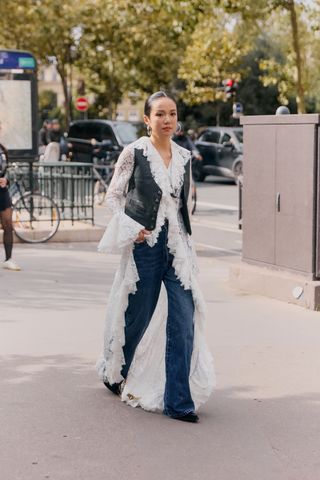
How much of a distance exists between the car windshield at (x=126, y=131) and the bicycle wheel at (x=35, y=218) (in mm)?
14913

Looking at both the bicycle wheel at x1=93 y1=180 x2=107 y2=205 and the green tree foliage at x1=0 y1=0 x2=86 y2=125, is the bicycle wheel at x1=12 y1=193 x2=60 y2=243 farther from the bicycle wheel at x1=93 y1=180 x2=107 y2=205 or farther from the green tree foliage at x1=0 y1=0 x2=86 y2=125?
the green tree foliage at x1=0 y1=0 x2=86 y2=125

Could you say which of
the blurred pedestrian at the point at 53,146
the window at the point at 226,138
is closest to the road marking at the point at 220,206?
the blurred pedestrian at the point at 53,146

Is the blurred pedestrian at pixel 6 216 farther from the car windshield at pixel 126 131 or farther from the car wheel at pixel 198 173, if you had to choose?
the car wheel at pixel 198 173

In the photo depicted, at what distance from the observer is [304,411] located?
6062 mm

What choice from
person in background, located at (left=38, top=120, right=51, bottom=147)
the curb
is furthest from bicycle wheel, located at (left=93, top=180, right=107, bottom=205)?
the curb

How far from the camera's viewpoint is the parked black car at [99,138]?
3069 centimetres

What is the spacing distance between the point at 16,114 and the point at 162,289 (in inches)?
433

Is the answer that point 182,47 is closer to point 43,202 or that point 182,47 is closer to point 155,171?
point 43,202

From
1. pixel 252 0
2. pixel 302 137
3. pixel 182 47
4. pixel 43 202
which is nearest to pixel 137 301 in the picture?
pixel 302 137

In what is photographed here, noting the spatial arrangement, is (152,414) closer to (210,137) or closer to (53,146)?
(53,146)

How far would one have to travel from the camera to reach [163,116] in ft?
19.7

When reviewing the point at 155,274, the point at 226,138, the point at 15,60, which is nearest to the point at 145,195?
the point at 155,274

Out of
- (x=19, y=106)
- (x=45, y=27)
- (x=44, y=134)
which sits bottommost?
(x=44, y=134)

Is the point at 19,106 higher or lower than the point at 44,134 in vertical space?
higher
